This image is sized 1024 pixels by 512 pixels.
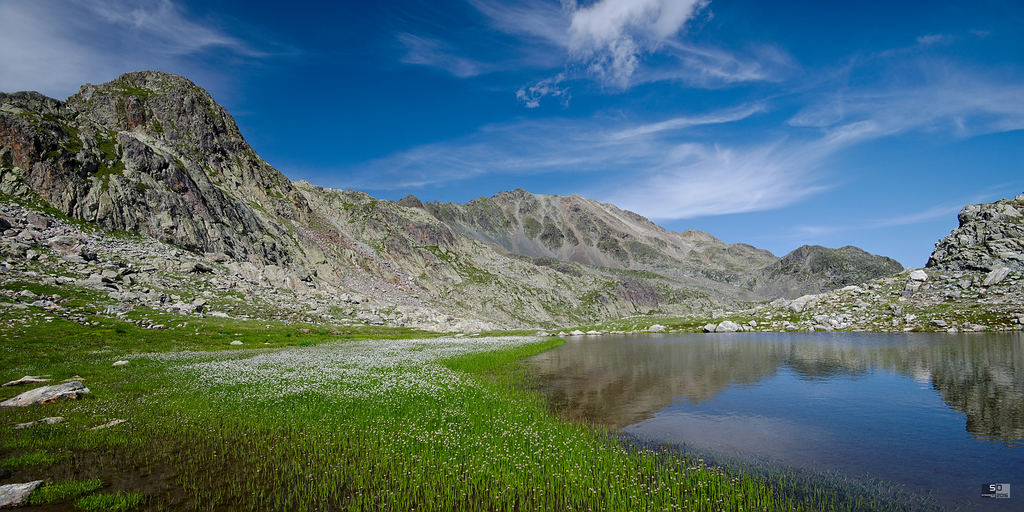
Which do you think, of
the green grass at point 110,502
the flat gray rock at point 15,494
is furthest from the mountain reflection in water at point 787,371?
the flat gray rock at point 15,494

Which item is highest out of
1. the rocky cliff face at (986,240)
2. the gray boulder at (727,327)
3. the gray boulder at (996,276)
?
the rocky cliff face at (986,240)

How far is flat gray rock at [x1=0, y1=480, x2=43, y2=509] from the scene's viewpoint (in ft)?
32.3

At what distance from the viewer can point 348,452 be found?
13.7 meters

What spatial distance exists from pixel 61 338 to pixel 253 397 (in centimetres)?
3276

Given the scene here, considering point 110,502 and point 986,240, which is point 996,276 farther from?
point 110,502

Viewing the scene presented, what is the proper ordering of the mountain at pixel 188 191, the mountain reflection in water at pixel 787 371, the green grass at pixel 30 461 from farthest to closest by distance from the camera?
the mountain at pixel 188 191 < the mountain reflection in water at pixel 787 371 < the green grass at pixel 30 461

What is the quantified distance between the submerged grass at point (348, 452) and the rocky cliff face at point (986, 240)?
11077 cm

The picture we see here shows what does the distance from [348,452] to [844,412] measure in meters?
22.1

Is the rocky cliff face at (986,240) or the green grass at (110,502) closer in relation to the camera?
the green grass at (110,502)

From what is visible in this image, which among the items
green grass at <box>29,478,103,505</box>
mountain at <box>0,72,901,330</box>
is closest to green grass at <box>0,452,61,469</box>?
green grass at <box>29,478,103,505</box>

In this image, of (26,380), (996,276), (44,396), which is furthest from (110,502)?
(996,276)

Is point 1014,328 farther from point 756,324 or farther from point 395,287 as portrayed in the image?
point 395,287

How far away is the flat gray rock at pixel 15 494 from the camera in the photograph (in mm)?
9859

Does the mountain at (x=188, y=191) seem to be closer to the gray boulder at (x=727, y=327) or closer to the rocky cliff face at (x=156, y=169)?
the rocky cliff face at (x=156, y=169)
